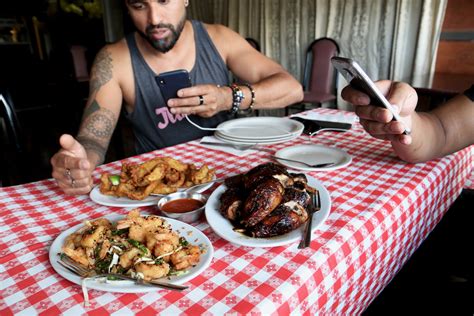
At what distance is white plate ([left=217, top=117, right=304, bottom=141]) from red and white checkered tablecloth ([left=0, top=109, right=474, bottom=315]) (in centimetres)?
24

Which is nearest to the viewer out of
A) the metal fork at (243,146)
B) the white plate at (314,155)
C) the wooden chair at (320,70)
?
the white plate at (314,155)

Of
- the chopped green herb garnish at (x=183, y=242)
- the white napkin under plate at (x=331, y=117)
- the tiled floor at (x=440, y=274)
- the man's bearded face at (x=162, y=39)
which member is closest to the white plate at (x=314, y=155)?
the white napkin under plate at (x=331, y=117)

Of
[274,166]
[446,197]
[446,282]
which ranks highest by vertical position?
[274,166]

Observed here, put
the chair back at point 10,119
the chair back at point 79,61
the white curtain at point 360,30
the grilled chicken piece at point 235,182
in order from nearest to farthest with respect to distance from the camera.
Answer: the grilled chicken piece at point 235,182, the chair back at point 10,119, the white curtain at point 360,30, the chair back at point 79,61

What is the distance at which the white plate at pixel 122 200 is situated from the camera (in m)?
1.06

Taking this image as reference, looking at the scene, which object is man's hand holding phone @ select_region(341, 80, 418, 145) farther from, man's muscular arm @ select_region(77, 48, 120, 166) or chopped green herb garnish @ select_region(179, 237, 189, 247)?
man's muscular arm @ select_region(77, 48, 120, 166)

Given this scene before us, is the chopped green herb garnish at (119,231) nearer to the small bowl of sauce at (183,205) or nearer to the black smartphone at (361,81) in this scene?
the small bowl of sauce at (183,205)

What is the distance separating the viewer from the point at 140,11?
196cm

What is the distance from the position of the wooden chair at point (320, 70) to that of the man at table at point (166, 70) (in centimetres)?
246

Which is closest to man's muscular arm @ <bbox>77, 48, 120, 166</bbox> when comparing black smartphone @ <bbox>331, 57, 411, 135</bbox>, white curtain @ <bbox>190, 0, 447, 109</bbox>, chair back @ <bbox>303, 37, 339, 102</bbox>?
black smartphone @ <bbox>331, 57, 411, 135</bbox>

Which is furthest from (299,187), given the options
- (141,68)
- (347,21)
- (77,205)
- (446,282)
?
(347,21)

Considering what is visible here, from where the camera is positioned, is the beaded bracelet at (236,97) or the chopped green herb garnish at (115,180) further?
the beaded bracelet at (236,97)

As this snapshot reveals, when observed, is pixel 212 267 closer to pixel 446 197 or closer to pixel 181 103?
pixel 181 103

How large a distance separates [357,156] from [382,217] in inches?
20.1
